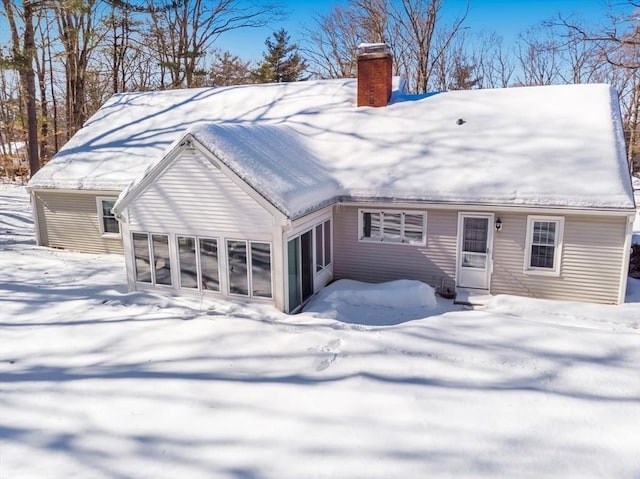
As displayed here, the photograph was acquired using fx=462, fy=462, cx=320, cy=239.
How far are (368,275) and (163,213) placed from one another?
5.14 meters

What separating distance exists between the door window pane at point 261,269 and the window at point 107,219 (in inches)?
260

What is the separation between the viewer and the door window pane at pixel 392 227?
11.3 m

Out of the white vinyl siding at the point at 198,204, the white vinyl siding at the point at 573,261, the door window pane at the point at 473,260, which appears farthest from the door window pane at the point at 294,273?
the white vinyl siding at the point at 573,261

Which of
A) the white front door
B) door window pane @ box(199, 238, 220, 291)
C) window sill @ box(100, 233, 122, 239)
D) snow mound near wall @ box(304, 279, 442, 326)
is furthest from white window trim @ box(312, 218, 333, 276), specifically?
window sill @ box(100, 233, 122, 239)

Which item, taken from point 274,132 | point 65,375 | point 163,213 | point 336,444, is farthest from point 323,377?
point 274,132

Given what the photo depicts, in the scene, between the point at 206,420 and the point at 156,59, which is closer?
the point at 206,420

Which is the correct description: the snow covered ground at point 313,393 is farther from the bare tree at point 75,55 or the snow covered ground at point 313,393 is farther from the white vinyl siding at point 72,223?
the bare tree at point 75,55

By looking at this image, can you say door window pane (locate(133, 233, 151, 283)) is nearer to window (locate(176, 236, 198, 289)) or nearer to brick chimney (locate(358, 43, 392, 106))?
window (locate(176, 236, 198, 289))

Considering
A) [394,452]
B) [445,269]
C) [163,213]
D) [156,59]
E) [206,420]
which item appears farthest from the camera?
[156,59]

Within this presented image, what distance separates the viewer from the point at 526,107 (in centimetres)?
1277

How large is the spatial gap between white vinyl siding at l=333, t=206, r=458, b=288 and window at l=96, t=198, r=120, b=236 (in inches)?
277

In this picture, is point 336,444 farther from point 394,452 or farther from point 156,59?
point 156,59

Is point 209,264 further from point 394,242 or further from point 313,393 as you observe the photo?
point 313,393

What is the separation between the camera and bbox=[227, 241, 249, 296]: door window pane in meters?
9.63
